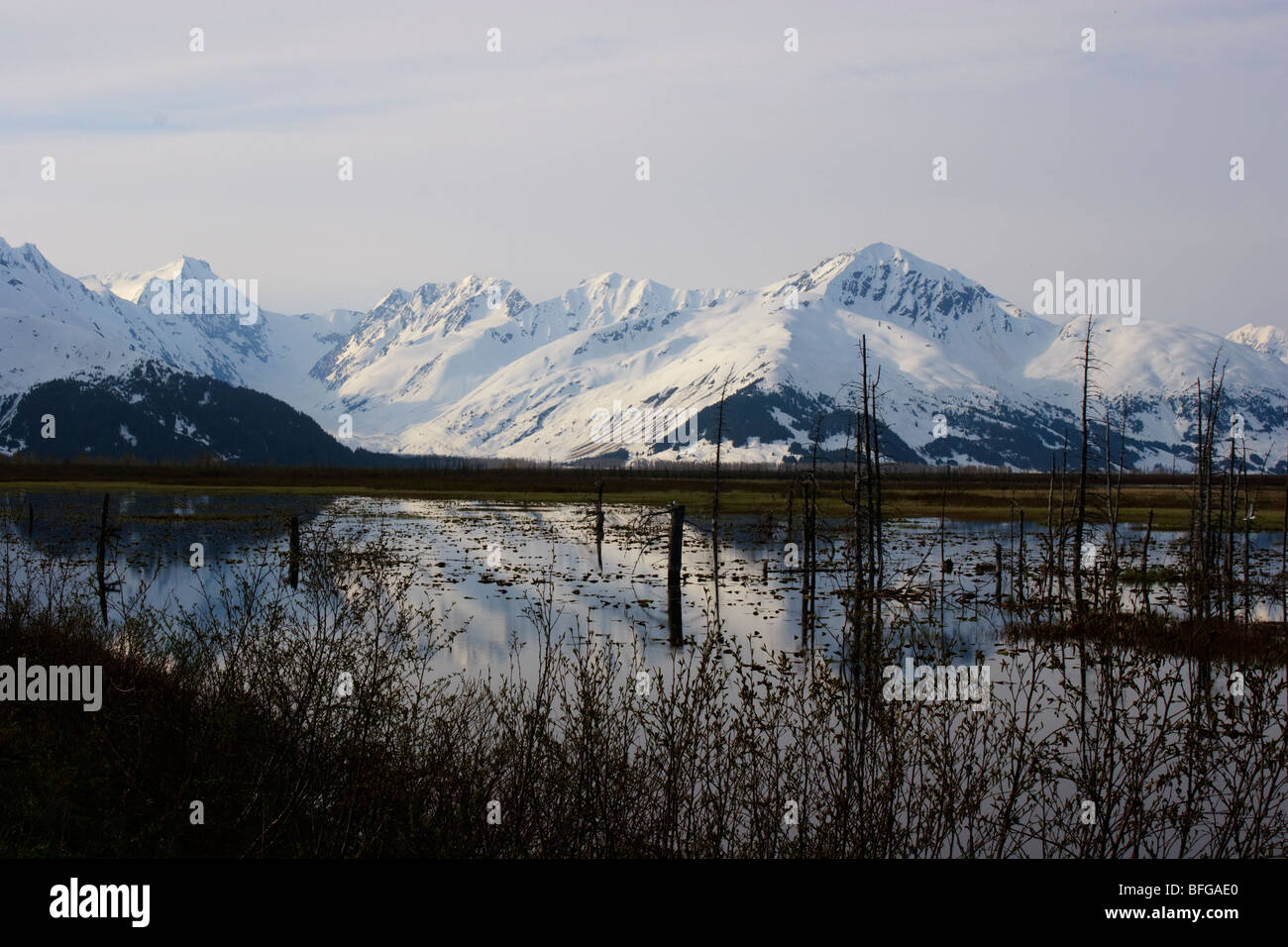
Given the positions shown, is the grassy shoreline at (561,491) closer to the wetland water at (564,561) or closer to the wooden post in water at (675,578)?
the wetland water at (564,561)

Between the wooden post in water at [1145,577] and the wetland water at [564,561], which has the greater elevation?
the wooden post in water at [1145,577]

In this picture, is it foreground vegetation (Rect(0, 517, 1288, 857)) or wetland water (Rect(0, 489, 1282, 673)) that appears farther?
wetland water (Rect(0, 489, 1282, 673))

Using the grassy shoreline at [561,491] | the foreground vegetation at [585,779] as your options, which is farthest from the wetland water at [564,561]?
the grassy shoreline at [561,491]

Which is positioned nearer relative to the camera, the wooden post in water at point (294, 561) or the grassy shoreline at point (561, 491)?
the wooden post in water at point (294, 561)

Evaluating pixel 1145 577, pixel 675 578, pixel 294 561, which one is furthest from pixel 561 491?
pixel 1145 577

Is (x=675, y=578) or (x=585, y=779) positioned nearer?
(x=585, y=779)

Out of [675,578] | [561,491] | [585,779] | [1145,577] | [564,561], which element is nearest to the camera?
[585,779]

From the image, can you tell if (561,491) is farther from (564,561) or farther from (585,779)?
(585,779)

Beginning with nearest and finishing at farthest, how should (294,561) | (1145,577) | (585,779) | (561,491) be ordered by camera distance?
(585,779)
(1145,577)
(294,561)
(561,491)

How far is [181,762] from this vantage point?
54.2 feet

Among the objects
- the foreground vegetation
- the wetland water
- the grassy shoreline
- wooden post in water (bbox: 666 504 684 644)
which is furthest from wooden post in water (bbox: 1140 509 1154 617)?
the grassy shoreline

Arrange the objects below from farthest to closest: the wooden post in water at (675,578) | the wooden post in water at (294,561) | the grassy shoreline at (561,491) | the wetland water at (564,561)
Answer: the grassy shoreline at (561,491)
the wooden post in water at (294,561)
the wooden post in water at (675,578)
the wetland water at (564,561)

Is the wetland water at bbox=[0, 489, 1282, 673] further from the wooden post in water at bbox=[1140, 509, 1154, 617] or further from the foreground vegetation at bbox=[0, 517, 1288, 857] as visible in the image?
the foreground vegetation at bbox=[0, 517, 1288, 857]
